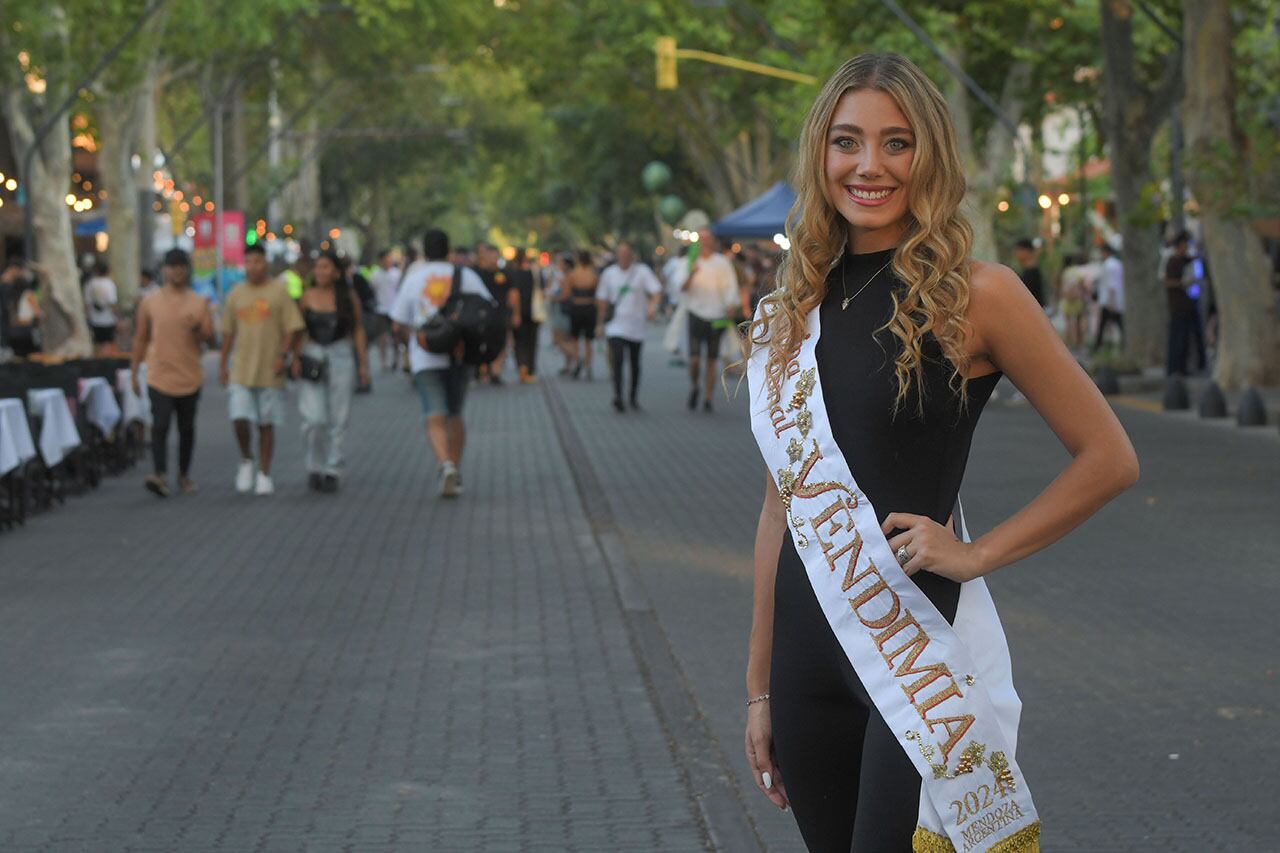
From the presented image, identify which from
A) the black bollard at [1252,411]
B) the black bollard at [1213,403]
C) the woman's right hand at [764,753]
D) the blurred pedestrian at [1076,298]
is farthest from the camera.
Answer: the blurred pedestrian at [1076,298]

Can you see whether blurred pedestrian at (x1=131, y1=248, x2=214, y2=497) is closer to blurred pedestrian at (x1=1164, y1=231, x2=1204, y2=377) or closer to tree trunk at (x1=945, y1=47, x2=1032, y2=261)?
blurred pedestrian at (x1=1164, y1=231, x2=1204, y2=377)

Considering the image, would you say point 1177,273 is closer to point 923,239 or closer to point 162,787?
point 162,787

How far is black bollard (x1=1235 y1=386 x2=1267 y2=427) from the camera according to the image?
19.6 meters

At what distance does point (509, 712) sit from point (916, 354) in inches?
184

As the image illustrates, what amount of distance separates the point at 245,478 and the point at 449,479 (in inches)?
59.3

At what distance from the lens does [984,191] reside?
34062 mm

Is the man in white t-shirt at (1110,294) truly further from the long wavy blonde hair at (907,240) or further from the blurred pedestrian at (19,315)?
the long wavy blonde hair at (907,240)

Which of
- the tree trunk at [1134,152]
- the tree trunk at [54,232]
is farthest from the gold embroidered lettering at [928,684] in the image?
the tree trunk at [54,232]

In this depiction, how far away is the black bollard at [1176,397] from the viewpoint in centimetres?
2206

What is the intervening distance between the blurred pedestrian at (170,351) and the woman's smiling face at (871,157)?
40.1ft

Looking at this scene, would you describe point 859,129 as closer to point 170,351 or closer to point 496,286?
point 170,351

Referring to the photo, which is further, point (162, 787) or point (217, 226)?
point (217, 226)

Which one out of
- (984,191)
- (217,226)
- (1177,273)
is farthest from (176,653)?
(217,226)

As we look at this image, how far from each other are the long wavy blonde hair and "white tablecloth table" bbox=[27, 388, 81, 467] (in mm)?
11603
